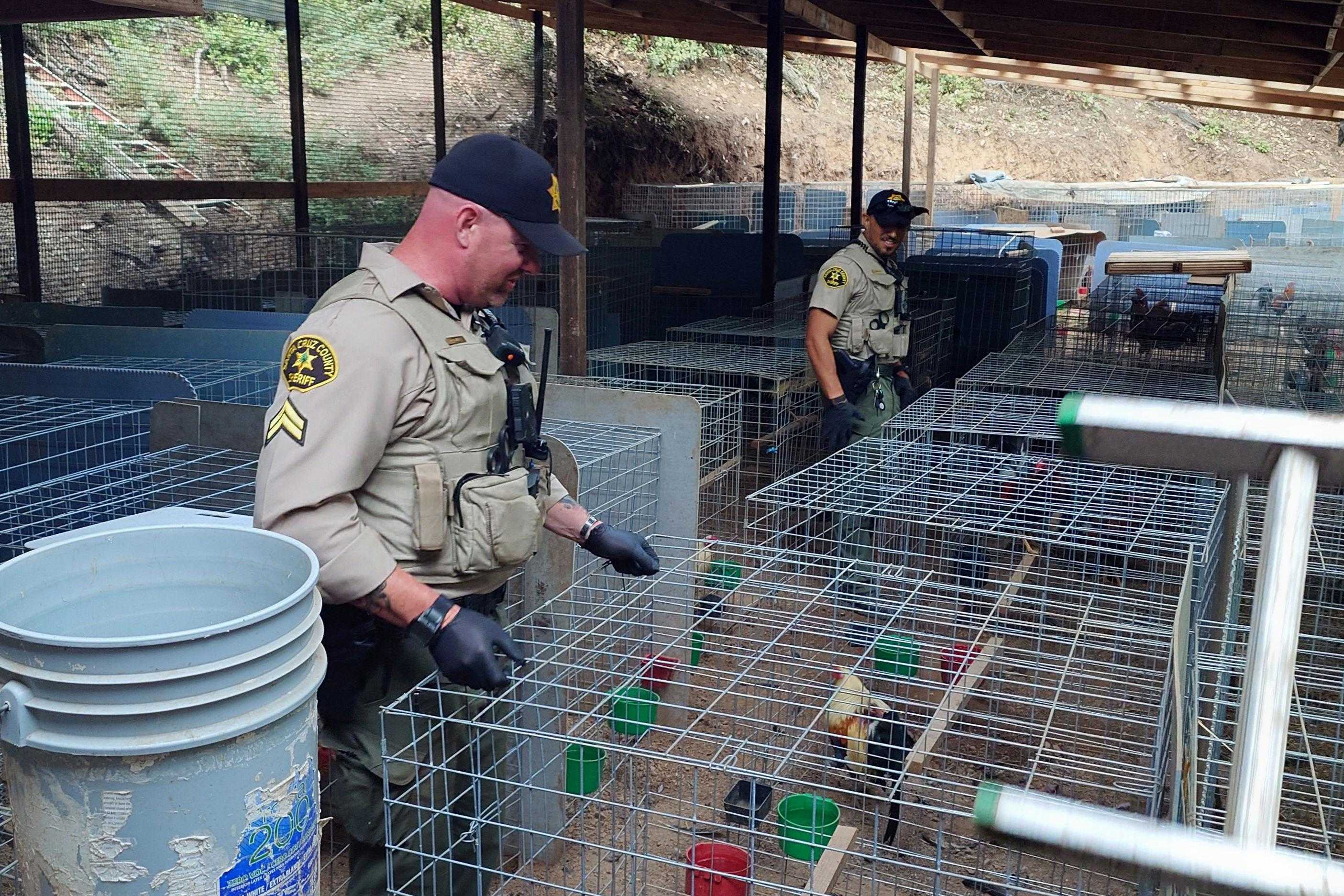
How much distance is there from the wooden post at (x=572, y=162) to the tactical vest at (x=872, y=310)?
1.21 metres

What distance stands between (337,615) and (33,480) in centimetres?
207

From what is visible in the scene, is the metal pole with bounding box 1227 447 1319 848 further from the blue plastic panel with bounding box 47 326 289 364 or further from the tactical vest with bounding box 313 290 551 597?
the blue plastic panel with bounding box 47 326 289 364

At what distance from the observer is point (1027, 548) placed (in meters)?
5.47

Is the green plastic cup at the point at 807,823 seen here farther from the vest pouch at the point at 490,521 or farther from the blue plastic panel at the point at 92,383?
the blue plastic panel at the point at 92,383

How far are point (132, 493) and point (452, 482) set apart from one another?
1775 mm

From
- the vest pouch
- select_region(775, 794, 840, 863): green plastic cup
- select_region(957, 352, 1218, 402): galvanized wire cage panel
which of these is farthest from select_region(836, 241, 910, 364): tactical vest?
the vest pouch

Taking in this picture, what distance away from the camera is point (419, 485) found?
2289 millimetres

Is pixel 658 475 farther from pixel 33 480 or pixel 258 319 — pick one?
pixel 258 319

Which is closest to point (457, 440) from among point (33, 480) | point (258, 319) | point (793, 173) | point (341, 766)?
point (341, 766)

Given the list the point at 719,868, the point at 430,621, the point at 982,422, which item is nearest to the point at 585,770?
the point at 719,868

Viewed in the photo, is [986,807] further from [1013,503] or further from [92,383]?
[92,383]

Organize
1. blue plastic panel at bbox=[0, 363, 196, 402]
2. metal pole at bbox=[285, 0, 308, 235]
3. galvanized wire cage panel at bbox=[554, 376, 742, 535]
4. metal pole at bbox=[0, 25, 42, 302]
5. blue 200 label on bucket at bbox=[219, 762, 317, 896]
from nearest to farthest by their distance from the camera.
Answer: blue 200 label on bucket at bbox=[219, 762, 317, 896] < blue plastic panel at bbox=[0, 363, 196, 402] < galvanized wire cage panel at bbox=[554, 376, 742, 535] < metal pole at bbox=[0, 25, 42, 302] < metal pole at bbox=[285, 0, 308, 235]

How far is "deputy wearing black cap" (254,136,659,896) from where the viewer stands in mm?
2148

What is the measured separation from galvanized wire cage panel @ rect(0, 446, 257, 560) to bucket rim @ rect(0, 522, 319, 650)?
5.08 ft
